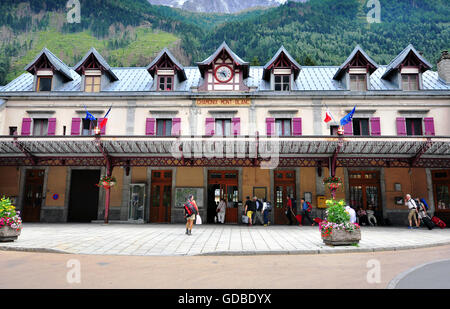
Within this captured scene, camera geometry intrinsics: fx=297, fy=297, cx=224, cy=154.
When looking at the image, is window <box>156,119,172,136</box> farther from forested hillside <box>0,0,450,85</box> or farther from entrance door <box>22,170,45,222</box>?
forested hillside <box>0,0,450,85</box>

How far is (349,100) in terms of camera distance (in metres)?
17.9

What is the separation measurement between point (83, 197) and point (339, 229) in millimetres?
15597

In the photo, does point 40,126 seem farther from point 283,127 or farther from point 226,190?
point 283,127

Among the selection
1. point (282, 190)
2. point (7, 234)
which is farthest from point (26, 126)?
point (282, 190)

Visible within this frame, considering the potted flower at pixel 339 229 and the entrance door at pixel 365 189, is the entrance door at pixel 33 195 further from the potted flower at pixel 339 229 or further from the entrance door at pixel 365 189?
the entrance door at pixel 365 189

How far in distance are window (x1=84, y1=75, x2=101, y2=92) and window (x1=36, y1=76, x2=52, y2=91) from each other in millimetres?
2405

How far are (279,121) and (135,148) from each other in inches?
338

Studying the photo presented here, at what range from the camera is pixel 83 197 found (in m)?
18.5

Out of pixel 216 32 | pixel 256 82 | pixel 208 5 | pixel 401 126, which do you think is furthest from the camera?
pixel 208 5

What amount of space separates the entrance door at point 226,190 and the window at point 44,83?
38.8ft

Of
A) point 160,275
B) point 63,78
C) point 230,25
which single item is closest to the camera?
point 160,275

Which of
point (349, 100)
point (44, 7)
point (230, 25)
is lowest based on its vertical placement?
point (349, 100)
